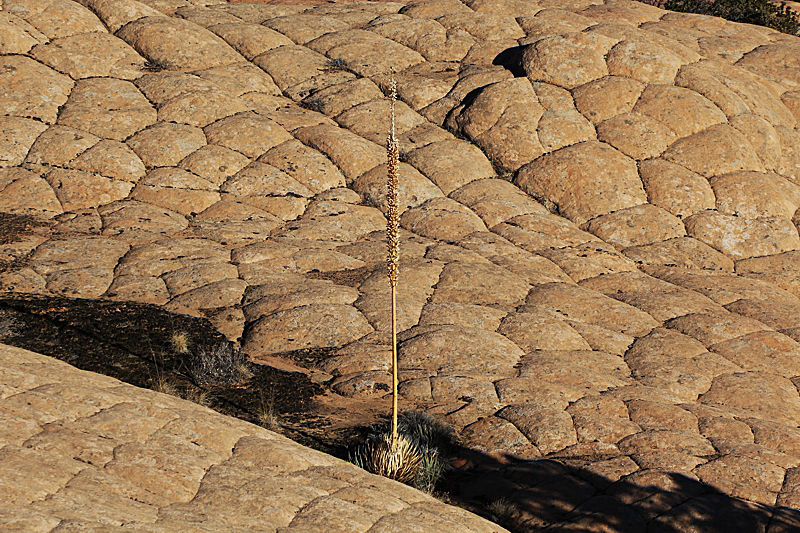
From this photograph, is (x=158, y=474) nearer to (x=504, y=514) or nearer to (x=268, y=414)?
(x=268, y=414)

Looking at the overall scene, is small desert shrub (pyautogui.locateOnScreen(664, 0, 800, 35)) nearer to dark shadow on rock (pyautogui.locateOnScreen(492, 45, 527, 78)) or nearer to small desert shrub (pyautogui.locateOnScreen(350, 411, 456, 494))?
dark shadow on rock (pyautogui.locateOnScreen(492, 45, 527, 78))

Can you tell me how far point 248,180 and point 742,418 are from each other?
1169 centimetres

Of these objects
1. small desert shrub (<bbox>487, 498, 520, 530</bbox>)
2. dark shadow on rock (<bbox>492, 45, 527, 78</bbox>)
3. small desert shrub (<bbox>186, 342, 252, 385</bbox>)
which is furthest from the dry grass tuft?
dark shadow on rock (<bbox>492, 45, 527, 78</bbox>)

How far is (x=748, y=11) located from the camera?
30234 mm

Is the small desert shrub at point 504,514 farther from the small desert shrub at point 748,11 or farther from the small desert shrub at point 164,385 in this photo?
the small desert shrub at point 748,11

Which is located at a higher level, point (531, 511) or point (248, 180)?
point (248, 180)

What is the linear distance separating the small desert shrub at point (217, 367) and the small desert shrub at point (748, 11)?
26840 millimetres

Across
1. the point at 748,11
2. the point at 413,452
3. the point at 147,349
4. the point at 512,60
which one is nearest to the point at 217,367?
the point at 147,349

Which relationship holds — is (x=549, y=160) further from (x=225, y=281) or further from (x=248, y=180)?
(x=225, y=281)

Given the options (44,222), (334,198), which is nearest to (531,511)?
(334,198)

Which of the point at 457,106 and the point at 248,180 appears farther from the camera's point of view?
the point at 457,106

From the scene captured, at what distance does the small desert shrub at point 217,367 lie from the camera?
416 inches

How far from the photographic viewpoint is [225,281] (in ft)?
44.0

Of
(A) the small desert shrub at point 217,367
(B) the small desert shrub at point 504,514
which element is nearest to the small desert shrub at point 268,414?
(A) the small desert shrub at point 217,367
